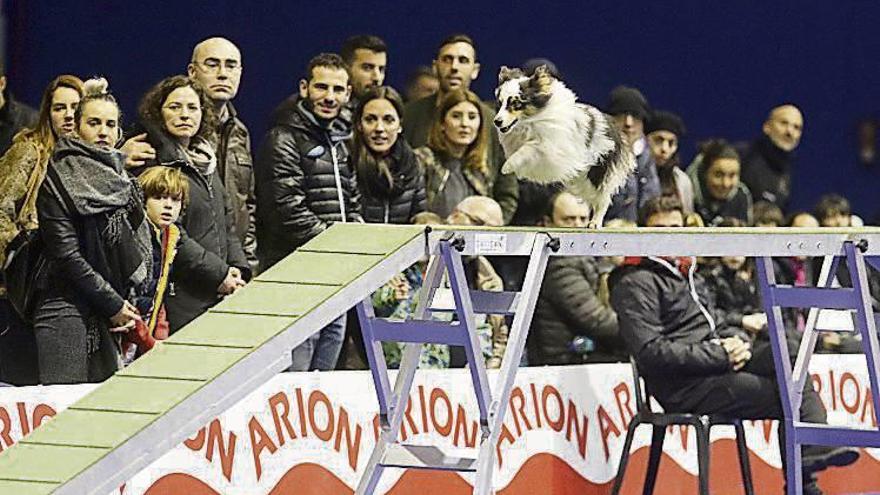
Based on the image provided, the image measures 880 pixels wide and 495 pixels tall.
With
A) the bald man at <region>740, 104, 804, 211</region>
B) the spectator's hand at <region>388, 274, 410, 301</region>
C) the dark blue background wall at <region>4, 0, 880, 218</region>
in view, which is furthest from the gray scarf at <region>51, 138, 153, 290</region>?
the bald man at <region>740, 104, 804, 211</region>

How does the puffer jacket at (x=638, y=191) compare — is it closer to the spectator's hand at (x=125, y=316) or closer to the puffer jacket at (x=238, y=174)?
the puffer jacket at (x=238, y=174)

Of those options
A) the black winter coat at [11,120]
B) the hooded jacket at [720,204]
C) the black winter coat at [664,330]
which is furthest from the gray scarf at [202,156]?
the hooded jacket at [720,204]

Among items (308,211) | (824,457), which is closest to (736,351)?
(824,457)

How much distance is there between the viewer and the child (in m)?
8.26

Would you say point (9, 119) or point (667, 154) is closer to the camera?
point (9, 119)

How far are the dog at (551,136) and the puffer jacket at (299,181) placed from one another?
4.82 ft

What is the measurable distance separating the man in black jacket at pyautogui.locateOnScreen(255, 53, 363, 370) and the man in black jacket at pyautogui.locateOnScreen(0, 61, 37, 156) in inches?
42.7

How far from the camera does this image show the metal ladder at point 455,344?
7020 millimetres

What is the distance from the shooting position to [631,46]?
531 inches

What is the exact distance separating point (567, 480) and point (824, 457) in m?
1.28

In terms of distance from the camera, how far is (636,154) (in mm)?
11031

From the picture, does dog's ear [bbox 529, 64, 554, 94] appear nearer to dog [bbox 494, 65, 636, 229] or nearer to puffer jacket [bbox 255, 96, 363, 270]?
dog [bbox 494, 65, 636, 229]

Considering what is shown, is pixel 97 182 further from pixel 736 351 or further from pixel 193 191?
pixel 736 351

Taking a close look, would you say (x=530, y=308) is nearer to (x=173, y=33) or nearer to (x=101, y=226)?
(x=101, y=226)
